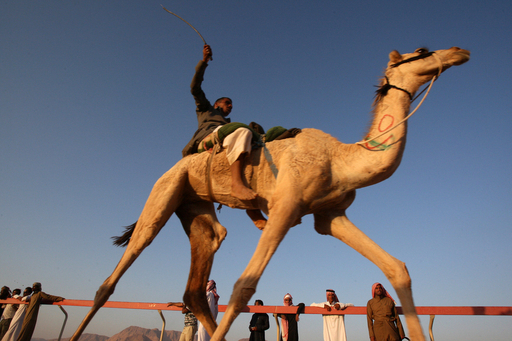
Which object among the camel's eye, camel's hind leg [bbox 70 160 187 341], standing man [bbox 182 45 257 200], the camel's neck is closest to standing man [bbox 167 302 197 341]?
camel's hind leg [bbox 70 160 187 341]

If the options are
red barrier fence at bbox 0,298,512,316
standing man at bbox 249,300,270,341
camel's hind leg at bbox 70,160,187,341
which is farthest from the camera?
standing man at bbox 249,300,270,341

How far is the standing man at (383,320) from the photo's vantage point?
5656 mm

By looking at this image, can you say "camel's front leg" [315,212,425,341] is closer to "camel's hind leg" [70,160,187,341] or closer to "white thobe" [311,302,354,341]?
"camel's hind leg" [70,160,187,341]

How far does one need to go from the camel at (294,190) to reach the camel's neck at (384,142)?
1 centimetres

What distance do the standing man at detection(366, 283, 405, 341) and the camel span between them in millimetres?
3029

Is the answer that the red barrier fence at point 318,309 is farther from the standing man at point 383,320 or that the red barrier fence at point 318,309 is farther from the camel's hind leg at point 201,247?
the camel's hind leg at point 201,247

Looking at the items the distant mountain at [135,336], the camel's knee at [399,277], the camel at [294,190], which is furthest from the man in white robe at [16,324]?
the distant mountain at [135,336]

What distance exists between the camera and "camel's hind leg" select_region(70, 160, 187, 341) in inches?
150

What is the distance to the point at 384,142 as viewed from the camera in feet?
11.9

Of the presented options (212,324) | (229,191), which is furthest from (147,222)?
(212,324)

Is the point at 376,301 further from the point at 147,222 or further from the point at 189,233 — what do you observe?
the point at 147,222

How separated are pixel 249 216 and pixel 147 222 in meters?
1.29

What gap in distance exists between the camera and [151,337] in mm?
64688

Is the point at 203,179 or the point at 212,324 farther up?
the point at 203,179
